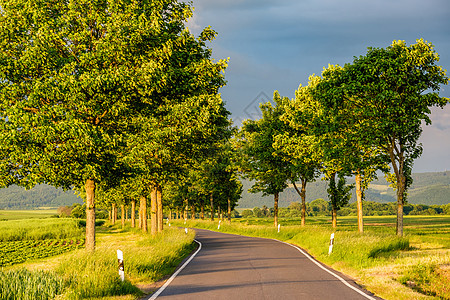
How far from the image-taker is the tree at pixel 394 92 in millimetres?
21594

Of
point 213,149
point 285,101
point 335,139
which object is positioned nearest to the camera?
point 335,139

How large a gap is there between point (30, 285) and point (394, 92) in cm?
2006

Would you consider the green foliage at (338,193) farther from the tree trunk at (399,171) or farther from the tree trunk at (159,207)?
the tree trunk at (159,207)

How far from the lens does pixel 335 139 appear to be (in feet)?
79.2

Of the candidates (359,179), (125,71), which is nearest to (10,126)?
(125,71)


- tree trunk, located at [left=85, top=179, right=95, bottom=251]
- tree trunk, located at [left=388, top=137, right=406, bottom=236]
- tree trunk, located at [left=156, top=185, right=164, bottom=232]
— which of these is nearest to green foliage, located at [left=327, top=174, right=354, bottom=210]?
tree trunk, located at [left=388, top=137, right=406, bottom=236]

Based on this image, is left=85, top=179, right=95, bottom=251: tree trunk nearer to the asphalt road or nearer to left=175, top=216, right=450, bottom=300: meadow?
the asphalt road

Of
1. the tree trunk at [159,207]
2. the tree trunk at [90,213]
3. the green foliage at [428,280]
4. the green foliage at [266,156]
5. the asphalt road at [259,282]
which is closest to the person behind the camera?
the asphalt road at [259,282]

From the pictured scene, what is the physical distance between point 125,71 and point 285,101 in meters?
27.5

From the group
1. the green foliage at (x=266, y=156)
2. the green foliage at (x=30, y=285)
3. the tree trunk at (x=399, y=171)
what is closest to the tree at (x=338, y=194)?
the green foliage at (x=266, y=156)

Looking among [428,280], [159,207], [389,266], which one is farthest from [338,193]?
[428,280]

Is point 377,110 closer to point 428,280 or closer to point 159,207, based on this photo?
point 428,280

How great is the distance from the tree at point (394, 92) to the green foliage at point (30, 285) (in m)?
18.5

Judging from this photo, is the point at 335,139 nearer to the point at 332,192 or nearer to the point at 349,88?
the point at 349,88
